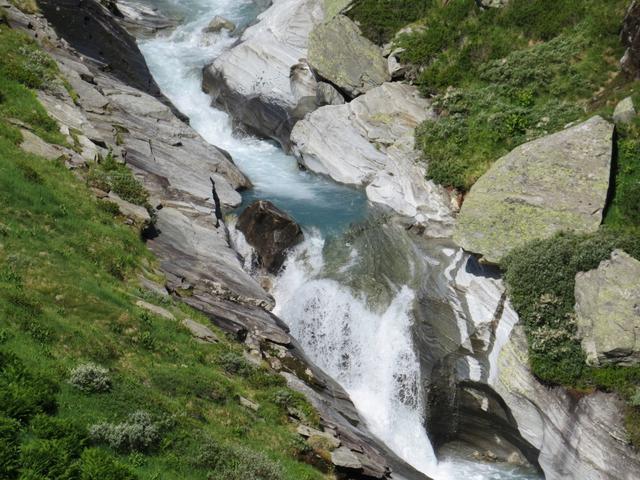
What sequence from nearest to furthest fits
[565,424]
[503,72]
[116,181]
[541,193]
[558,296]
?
[565,424], [558,296], [541,193], [116,181], [503,72]

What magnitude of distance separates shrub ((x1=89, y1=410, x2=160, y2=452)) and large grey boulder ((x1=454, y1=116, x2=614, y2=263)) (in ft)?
52.5

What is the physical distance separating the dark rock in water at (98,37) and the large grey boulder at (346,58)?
483 inches

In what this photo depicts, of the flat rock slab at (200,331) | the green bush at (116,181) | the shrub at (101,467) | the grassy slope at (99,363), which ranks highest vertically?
the green bush at (116,181)

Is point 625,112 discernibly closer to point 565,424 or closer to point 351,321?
point 565,424

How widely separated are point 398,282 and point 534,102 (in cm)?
1349

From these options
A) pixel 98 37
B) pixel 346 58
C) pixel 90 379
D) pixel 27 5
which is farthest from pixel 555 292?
pixel 27 5

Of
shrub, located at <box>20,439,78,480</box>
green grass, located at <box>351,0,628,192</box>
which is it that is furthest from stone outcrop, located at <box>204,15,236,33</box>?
shrub, located at <box>20,439,78,480</box>

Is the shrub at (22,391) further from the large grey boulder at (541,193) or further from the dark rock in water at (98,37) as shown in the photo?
the dark rock in water at (98,37)

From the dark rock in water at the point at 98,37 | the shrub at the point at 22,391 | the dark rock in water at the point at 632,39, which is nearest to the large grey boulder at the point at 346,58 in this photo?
the dark rock in water at the point at 98,37

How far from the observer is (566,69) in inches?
1305

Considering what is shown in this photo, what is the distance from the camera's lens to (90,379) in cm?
1316

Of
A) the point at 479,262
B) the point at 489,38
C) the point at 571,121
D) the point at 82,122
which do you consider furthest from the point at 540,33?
the point at 82,122

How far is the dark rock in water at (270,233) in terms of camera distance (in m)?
30.3

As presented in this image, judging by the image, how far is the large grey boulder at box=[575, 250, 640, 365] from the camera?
67.3 ft
